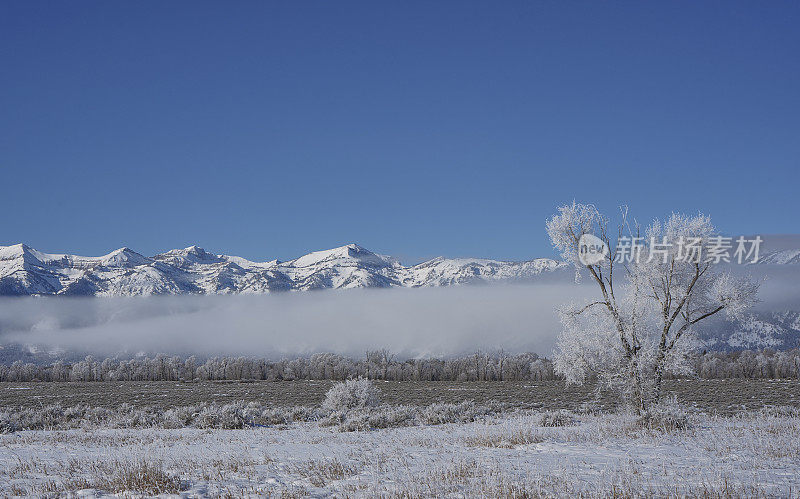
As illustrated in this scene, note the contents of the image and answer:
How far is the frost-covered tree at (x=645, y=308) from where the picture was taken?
20.4m

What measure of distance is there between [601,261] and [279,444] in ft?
48.5

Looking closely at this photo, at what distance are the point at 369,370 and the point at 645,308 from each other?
475 ft

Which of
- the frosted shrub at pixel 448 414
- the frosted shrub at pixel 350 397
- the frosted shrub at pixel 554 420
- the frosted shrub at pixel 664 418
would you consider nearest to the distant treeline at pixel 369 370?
the frosted shrub at pixel 350 397

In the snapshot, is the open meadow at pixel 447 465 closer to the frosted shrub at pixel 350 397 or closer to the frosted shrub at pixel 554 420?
the frosted shrub at pixel 554 420

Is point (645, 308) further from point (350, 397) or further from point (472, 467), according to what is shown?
point (350, 397)

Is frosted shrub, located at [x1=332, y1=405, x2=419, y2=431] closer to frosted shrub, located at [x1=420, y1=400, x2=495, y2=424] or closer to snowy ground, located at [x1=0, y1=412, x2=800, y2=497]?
frosted shrub, located at [x1=420, y1=400, x2=495, y2=424]

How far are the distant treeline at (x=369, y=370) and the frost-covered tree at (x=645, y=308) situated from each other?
380 feet

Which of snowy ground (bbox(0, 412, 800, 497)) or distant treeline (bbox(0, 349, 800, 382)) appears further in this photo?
distant treeline (bbox(0, 349, 800, 382))

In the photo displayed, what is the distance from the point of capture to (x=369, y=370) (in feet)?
525

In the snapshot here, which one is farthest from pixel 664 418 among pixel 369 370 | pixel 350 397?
pixel 369 370

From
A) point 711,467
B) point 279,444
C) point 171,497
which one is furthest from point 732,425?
point 171,497

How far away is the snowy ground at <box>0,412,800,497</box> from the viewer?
27.6 feet

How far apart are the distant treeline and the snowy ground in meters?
122

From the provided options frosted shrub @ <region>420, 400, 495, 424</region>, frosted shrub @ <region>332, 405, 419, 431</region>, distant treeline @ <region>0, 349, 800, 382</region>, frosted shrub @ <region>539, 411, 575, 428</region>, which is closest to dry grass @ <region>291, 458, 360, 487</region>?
frosted shrub @ <region>332, 405, 419, 431</region>
